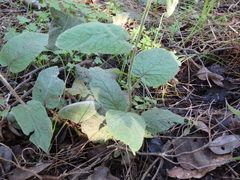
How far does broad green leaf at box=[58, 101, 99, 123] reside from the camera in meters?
1.17

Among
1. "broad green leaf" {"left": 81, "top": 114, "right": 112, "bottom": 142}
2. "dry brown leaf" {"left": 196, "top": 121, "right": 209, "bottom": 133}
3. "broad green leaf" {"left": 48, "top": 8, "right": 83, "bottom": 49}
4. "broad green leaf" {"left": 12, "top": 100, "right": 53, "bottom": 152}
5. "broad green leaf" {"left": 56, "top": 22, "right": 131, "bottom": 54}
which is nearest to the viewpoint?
"broad green leaf" {"left": 56, "top": 22, "right": 131, "bottom": 54}

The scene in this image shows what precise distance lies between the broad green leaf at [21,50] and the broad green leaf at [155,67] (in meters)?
0.39

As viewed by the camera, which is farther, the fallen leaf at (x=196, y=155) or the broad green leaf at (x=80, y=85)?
the broad green leaf at (x=80, y=85)

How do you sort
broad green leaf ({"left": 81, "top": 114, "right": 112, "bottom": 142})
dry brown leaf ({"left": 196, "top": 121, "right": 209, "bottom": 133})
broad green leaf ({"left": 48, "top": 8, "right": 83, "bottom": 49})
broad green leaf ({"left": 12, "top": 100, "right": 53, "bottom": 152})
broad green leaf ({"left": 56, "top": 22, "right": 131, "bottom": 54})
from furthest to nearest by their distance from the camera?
broad green leaf ({"left": 48, "top": 8, "right": 83, "bottom": 49})
dry brown leaf ({"left": 196, "top": 121, "right": 209, "bottom": 133})
broad green leaf ({"left": 81, "top": 114, "right": 112, "bottom": 142})
broad green leaf ({"left": 12, "top": 100, "right": 53, "bottom": 152})
broad green leaf ({"left": 56, "top": 22, "right": 131, "bottom": 54})

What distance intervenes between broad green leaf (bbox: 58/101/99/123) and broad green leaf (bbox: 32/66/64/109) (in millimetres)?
73

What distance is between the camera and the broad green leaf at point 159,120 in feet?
3.74

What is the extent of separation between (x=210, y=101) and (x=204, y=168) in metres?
0.48

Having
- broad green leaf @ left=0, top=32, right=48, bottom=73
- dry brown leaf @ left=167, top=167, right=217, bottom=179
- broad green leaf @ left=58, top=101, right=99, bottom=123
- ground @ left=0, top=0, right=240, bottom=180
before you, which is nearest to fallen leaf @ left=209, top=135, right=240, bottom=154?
ground @ left=0, top=0, right=240, bottom=180

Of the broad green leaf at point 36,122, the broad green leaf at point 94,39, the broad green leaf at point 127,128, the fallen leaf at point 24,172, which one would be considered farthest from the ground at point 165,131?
the broad green leaf at point 94,39

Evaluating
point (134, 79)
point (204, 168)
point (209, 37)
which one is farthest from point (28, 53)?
point (209, 37)

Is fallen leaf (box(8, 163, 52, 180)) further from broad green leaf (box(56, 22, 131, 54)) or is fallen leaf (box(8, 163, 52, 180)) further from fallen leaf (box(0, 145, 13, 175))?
broad green leaf (box(56, 22, 131, 54))

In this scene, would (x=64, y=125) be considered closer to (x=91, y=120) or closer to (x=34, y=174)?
(x=91, y=120)

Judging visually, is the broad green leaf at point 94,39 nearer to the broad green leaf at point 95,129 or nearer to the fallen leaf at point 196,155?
the broad green leaf at point 95,129

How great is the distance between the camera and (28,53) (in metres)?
1.14
